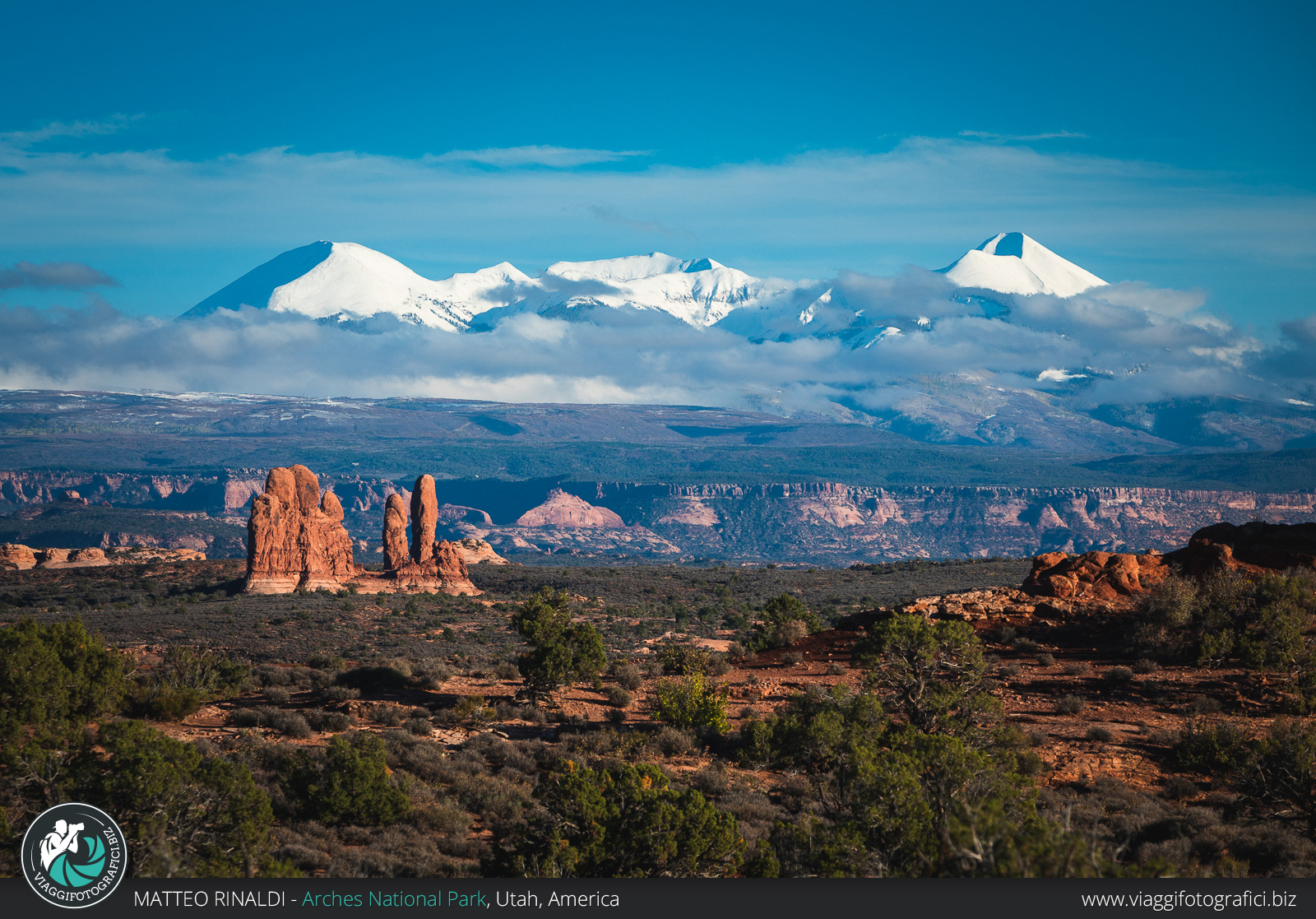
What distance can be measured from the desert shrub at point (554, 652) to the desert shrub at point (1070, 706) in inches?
529

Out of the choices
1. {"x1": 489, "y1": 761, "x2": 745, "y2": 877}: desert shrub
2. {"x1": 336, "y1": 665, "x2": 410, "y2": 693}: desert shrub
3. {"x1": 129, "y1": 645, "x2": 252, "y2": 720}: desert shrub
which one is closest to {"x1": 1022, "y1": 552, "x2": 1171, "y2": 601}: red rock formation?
{"x1": 336, "y1": 665, "x2": 410, "y2": 693}: desert shrub

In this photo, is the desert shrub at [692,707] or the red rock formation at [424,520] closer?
the desert shrub at [692,707]

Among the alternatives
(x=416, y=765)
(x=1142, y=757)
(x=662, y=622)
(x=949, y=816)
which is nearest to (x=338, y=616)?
(x=662, y=622)

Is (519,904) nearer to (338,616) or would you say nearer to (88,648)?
(88,648)

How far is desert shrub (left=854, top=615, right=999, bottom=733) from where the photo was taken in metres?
23.5

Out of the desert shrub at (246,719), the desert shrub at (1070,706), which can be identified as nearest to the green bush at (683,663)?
the desert shrub at (1070,706)

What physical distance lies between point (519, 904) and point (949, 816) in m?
5.44

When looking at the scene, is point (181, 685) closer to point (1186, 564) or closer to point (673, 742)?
point (673, 742)

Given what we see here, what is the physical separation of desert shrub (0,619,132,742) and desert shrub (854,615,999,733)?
61.7 feet

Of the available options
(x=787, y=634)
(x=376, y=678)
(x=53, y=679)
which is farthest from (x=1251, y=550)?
(x=53, y=679)

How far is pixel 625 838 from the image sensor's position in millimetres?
16469

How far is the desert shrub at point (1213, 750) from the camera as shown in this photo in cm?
2073

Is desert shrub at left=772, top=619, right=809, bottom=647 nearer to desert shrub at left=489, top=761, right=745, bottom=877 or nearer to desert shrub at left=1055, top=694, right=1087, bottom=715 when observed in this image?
desert shrub at left=1055, top=694, right=1087, bottom=715

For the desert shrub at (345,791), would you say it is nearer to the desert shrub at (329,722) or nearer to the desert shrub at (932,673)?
the desert shrub at (329,722)
